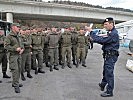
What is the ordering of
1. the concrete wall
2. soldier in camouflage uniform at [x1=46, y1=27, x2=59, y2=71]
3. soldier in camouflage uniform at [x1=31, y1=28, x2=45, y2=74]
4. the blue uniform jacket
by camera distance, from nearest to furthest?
the blue uniform jacket
soldier in camouflage uniform at [x1=31, y1=28, x2=45, y2=74]
soldier in camouflage uniform at [x1=46, y1=27, x2=59, y2=71]
the concrete wall

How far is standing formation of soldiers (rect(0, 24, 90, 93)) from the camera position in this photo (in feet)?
27.0

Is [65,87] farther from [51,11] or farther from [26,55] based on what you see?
[51,11]

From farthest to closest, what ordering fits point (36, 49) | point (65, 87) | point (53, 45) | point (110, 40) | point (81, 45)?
1. point (81, 45)
2. point (53, 45)
3. point (36, 49)
4. point (65, 87)
5. point (110, 40)

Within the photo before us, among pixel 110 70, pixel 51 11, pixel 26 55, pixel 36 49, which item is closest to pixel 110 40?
pixel 110 70

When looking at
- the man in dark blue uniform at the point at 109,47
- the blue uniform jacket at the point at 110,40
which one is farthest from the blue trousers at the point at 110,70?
the blue uniform jacket at the point at 110,40

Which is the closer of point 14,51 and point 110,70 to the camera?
point 110,70

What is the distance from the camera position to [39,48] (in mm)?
11508

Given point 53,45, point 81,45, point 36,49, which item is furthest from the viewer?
point 81,45

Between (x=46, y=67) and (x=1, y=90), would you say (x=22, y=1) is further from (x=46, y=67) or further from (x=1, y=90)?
(x=1, y=90)

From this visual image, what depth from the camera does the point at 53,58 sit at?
41.3 feet

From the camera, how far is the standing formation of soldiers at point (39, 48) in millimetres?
8219

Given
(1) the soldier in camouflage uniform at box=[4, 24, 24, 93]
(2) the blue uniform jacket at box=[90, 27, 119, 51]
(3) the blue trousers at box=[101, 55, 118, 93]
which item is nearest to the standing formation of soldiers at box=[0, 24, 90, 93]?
(1) the soldier in camouflage uniform at box=[4, 24, 24, 93]

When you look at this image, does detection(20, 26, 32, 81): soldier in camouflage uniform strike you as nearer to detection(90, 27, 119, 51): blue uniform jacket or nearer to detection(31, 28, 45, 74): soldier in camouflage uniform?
detection(31, 28, 45, 74): soldier in camouflage uniform

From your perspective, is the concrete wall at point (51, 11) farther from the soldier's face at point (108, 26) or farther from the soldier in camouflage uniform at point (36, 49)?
the soldier's face at point (108, 26)
